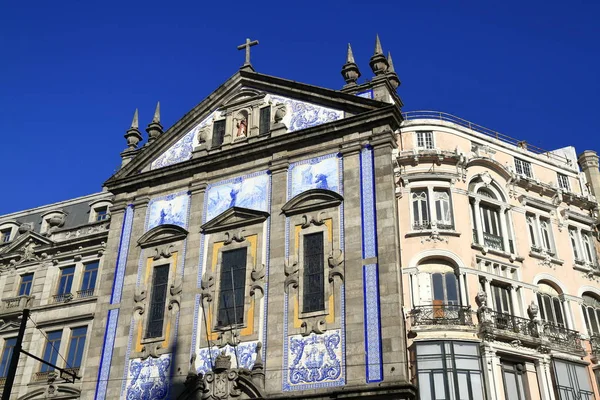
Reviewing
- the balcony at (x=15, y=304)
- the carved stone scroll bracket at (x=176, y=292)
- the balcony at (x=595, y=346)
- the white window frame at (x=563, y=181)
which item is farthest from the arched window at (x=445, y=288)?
the balcony at (x=15, y=304)

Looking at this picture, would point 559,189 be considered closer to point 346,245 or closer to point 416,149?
point 416,149

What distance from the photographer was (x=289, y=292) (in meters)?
26.0

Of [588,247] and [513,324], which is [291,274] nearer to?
[513,324]

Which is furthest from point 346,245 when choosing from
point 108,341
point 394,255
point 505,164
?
point 108,341

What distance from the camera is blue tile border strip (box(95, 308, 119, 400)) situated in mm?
27828

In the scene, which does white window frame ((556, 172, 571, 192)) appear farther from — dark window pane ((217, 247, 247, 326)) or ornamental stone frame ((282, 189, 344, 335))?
dark window pane ((217, 247, 247, 326))

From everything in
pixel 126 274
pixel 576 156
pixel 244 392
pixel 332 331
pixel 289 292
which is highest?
pixel 576 156

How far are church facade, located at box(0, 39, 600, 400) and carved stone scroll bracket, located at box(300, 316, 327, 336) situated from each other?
0.12 m

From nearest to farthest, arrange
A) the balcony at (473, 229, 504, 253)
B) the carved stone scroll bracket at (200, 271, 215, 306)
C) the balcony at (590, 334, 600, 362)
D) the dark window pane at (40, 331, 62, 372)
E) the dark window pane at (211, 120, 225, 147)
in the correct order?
the balcony at (473, 229, 504, 253)
the carved stone scroll bracket at (200, 271, 215, 306)
the balcony at (590, 334, 600, 362)
the dark window pane at (40, 331, 62, 372)
the dark window pane at (211, 120, 225, 147)

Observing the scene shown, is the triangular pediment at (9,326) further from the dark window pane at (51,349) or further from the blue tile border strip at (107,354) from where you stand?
the blue tile border strip at (107,354)

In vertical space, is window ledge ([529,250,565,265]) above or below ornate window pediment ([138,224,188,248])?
below

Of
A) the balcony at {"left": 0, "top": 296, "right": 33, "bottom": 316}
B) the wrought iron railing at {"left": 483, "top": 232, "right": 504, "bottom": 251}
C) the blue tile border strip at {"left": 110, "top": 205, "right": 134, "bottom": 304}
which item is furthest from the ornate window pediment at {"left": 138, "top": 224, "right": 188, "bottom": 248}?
the wrought iron railing at {"left": 483, "top": 232, "right": 504, "bottom": 251}

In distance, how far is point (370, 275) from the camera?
24828 millimetres

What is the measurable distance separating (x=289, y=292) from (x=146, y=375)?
6.66 m
